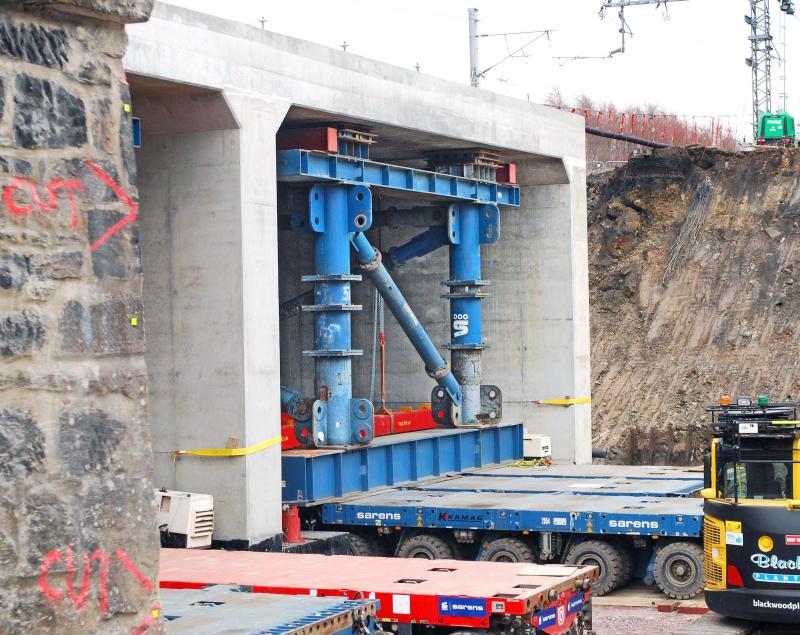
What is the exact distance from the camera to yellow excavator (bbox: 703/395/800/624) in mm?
11828

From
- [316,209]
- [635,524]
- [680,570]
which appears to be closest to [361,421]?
[316,209]

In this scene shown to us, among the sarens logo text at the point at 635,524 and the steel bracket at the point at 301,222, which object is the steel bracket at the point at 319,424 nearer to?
the steel bracket at the point at 301,222

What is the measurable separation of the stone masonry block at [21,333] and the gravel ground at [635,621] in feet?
37.5

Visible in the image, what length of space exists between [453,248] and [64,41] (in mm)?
20421

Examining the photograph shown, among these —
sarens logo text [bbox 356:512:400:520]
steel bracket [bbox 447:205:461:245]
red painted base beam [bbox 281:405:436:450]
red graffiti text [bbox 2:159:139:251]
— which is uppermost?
steel bracket [bbox 447:205:461:245]

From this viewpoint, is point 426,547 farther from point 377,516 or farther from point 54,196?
point 54,196

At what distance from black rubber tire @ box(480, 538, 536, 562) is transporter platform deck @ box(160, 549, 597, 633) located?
508 cm

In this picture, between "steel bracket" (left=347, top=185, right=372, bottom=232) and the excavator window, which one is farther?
"steel bracket" (left=347, top=185, right=372, bottom=232)

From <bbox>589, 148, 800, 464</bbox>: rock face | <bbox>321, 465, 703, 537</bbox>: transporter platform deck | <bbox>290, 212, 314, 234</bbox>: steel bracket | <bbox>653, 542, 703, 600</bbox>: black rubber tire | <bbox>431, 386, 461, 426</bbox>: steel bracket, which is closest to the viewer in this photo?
<bbox>653, 542, 703, 600</bbox>: black rubber tire

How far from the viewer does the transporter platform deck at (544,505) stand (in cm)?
1722

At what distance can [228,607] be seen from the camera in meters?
9.11

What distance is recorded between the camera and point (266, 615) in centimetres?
848

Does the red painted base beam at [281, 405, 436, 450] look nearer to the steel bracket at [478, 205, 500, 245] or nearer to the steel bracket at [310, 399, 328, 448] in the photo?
the steel bracket at [310, 399, 328, 448]

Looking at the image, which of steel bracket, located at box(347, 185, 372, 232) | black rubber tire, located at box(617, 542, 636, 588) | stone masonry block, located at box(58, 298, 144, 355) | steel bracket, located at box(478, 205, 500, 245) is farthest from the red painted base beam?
stone masonry block, located at box(58, 298, 144, 355)
